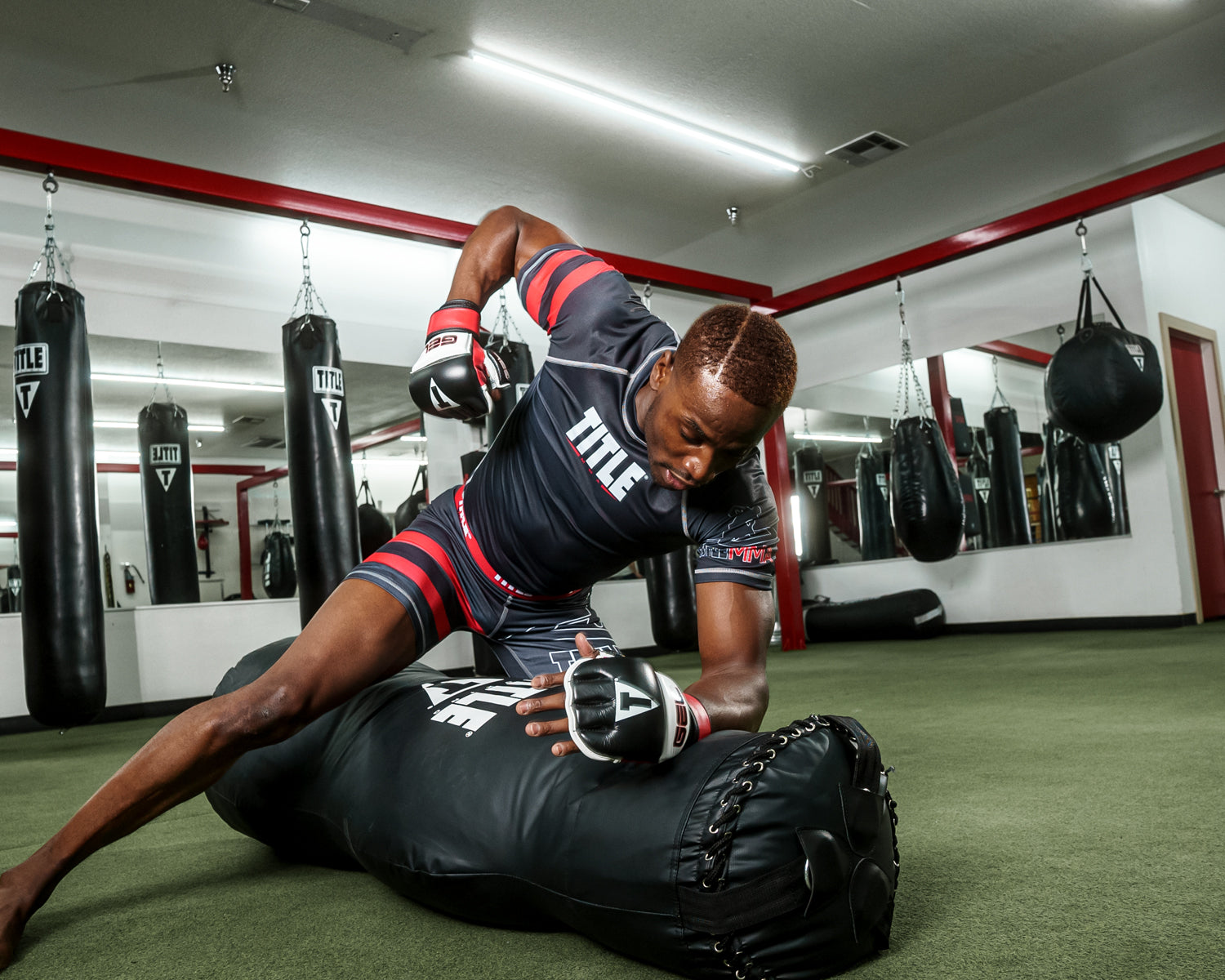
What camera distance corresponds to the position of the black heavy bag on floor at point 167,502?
5.23 meters

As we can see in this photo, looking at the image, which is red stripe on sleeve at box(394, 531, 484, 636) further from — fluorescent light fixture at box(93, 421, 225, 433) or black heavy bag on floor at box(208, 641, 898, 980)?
fluorescent light fixture at box(93, 421, 225, 433)

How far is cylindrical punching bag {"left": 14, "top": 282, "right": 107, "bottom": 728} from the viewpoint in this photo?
341 centimetres

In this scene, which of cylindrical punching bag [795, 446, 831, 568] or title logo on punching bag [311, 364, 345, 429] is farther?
cylindrical punching bag [795, 446, 831, 568]

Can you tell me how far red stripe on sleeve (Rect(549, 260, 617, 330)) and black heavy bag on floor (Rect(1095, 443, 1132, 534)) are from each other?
5.28 m

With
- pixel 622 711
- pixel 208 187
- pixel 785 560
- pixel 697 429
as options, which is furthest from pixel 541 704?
pixel 785 560

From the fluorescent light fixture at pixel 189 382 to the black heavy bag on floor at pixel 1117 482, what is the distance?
518cm

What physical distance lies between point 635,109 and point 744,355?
422cm

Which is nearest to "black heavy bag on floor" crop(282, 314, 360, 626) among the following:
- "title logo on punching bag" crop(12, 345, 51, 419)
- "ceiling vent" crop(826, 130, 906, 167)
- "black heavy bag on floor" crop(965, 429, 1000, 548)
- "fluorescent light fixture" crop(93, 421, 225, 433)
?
"title logo on punching bag" crop(12, 345, 51, 419)

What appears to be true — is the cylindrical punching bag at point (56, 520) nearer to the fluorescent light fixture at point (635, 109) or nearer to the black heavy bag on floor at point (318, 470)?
the black heavy bag on floor at point (318, 470)

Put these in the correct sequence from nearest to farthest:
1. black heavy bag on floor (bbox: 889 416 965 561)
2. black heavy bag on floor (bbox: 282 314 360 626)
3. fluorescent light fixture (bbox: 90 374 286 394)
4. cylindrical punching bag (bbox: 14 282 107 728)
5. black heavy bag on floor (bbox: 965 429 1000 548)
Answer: cylindrical punching bag (bbox: 14 282 107 728)
black heavy bag on floor (bbox: 282 314 360 626)
fluorescent light fixture (bbox: 90 374 286 394)
black heavy bag on floor (bbox: 889 416 965 561)
black heavy bag on floor (bbox: 965 429 1000 548)

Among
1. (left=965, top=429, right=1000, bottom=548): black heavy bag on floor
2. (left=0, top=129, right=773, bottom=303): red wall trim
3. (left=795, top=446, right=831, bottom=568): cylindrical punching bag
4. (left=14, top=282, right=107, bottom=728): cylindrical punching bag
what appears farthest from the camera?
(left=795, top=446, right=831, bottom=568): cylindrical punching bag

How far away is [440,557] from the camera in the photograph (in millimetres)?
1884

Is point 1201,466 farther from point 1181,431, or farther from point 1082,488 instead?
point 1082,488

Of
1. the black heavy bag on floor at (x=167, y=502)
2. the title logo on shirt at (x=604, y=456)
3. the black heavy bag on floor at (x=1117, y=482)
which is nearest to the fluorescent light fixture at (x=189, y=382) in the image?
the black heavy bag on floor at (x=167, y=502)
